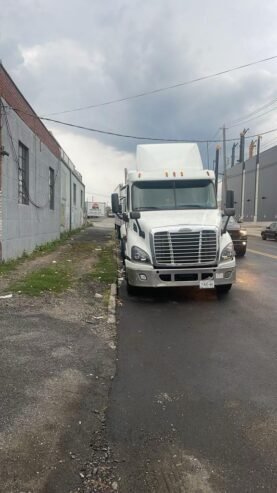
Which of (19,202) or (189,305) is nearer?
(189,305)

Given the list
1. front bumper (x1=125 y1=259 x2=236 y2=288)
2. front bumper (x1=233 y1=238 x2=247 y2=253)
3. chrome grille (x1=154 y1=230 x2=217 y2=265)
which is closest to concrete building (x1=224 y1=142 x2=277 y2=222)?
front bumper (x1=233 y1=238 x2=247 y2=253)

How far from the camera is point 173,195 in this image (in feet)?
31.3

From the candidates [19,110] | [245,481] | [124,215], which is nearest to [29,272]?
[124,215]

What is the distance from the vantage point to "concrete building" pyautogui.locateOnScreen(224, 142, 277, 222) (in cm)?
5231

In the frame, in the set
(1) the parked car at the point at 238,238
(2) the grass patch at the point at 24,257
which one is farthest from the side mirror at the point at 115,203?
(1) the parked car at the point at 238,238

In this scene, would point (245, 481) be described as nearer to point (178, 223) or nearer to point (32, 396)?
point (32, 396)

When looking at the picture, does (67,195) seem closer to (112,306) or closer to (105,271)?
(105,271)

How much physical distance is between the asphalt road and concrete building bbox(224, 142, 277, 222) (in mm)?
47630

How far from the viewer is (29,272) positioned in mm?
11234

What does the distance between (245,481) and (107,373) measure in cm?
218

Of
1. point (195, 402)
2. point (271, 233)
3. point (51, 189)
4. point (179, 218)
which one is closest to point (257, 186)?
point (271, 233)

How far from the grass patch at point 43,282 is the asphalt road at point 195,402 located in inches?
88.9

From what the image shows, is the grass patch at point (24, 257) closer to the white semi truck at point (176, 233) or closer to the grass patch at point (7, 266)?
the grass patch at point (7, 266)

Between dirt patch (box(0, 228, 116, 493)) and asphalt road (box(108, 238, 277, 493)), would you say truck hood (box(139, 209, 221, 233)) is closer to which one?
asphalt road (box(108, 238, 277, 493))
